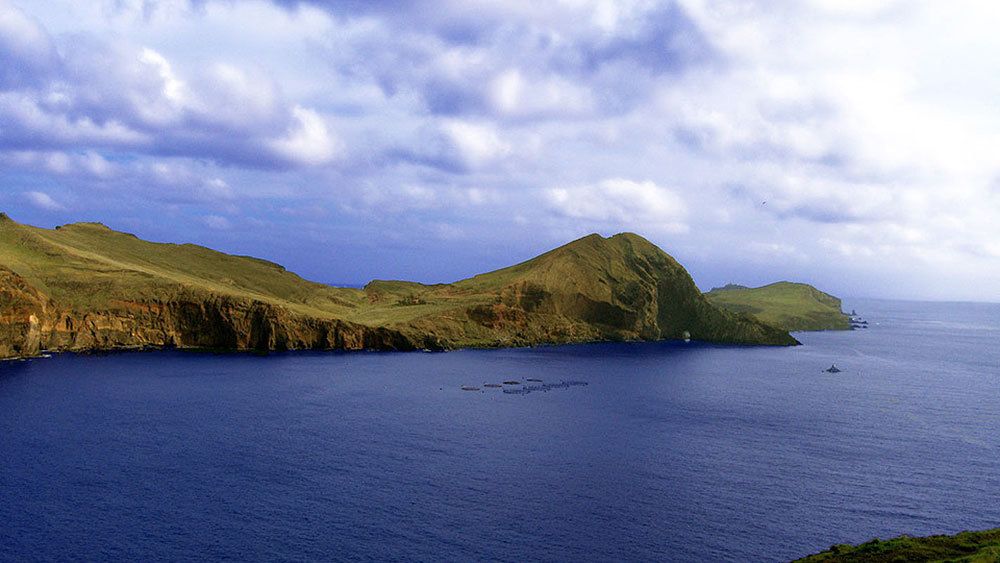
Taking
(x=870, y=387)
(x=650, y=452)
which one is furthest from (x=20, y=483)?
(x=870, y=387)

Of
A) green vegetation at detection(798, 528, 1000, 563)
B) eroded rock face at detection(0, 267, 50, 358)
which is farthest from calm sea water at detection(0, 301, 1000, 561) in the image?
eroded rock face at detection(0, 267, 50, 358)

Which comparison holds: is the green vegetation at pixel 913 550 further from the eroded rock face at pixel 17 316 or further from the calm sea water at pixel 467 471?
the eroded rock face at pixel 17 316

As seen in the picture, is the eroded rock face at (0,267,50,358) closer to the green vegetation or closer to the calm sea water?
the calm sea water

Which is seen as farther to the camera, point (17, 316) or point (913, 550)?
point (17, 316)

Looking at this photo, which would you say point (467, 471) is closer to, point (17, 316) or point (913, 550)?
point (913, 550)

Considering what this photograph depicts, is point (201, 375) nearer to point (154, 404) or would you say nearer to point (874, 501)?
point (154, 404)

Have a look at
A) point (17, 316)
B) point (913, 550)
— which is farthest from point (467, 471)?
point (17, 316)

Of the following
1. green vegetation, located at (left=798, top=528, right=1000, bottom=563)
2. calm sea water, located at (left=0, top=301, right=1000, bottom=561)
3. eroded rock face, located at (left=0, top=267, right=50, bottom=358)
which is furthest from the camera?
eroded rock face, located at (left=0, top=267, right=50, bottom=358)
